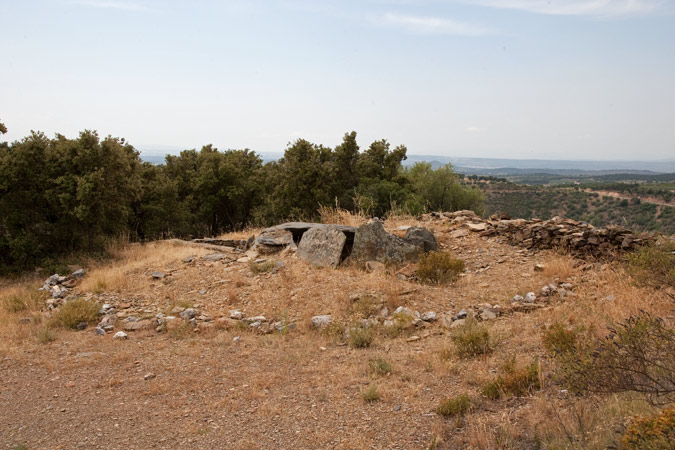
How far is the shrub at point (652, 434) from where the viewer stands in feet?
7.33

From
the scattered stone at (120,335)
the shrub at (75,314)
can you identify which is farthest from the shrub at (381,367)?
the shrub at (75,314)

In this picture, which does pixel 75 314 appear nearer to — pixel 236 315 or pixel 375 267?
pixel 236 315

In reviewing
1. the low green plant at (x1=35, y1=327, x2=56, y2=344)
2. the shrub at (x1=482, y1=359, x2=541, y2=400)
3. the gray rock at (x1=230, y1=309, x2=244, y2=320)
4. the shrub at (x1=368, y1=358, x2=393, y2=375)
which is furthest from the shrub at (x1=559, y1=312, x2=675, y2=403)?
the low green plant at (x1=35, y1=327, x2=56, y2=344)

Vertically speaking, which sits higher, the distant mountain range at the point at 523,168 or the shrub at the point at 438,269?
the distant mountain range at the point at 523,168

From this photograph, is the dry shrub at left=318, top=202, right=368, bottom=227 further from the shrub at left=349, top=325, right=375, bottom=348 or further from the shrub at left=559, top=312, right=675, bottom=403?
the shrub at left=559, top=312, right=675, bottom=403

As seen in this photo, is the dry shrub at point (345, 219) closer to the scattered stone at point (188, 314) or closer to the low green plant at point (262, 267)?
the low green plant at point (262, 267)

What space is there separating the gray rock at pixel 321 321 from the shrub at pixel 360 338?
0.62 m

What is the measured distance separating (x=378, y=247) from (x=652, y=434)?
259 inches

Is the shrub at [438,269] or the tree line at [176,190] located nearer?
the shrub at [438,269]

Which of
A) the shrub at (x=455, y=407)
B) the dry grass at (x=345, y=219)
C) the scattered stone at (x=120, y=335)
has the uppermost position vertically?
the dry grass at (x=345, y=219)

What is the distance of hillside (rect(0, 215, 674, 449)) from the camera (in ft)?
12.0

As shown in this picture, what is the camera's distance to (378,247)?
8.82 metres

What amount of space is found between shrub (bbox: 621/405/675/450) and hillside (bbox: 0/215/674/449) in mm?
241

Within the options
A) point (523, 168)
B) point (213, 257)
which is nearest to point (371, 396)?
point (213, 257)
